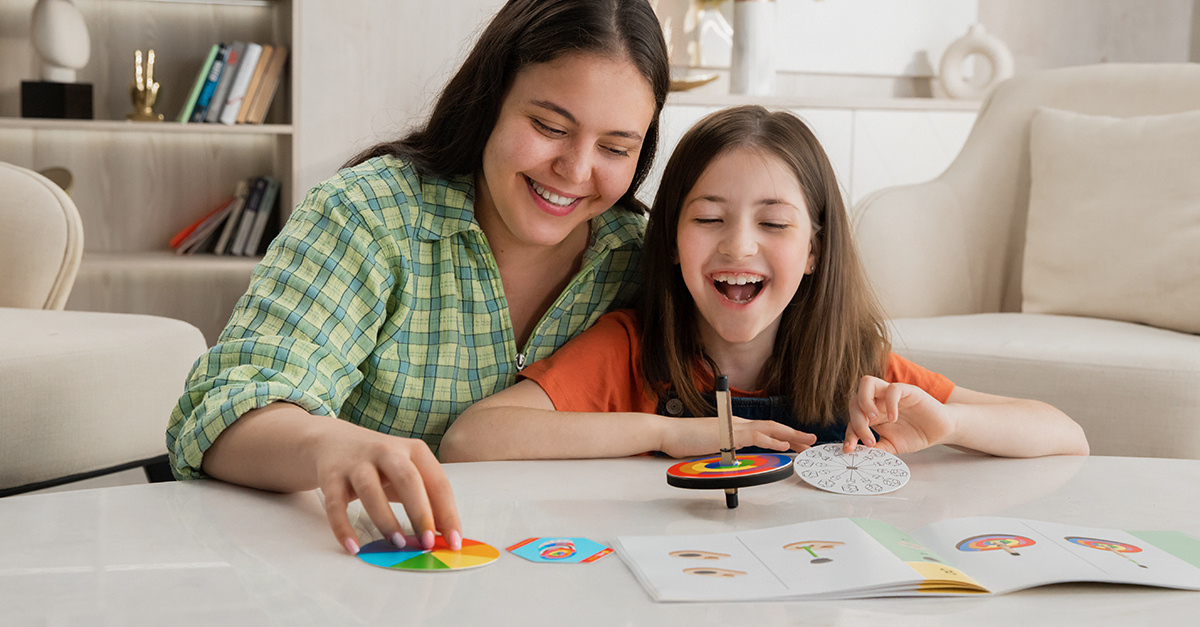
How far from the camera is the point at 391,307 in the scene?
1141 millimetres

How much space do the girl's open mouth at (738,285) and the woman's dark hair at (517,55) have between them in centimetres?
22

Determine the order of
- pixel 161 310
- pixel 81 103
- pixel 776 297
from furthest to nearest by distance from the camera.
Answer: pixel 161 310, pixel 81 103, pixel 776 297

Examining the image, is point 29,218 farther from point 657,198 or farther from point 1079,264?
point 1079,264

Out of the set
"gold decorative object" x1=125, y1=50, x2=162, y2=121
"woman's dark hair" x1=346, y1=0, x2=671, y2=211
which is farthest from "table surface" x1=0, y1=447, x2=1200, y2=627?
"gold decorative object" x1=125, y1=50, x2=162, y2=121

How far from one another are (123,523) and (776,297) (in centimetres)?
77

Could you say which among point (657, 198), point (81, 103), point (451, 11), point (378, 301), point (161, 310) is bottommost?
point (161, 310)

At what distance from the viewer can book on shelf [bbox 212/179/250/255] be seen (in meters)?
2.88

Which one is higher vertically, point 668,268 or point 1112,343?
point 668,268

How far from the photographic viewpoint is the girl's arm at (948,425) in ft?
3.20

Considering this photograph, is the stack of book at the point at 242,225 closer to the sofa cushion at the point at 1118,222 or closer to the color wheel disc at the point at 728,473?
the sofa cushion at the point at 1118,222

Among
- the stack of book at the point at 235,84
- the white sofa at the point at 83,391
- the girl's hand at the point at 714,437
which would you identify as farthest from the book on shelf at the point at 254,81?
the girl's hand at the point at 714,437

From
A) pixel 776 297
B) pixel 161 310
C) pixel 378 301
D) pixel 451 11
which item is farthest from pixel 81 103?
pixel 776 297

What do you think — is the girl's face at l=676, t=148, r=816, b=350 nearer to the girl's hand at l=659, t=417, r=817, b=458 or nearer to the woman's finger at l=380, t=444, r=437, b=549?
the girl's hand at l=659, t=417, r=817, b=458

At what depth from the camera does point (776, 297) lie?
3.96ft
